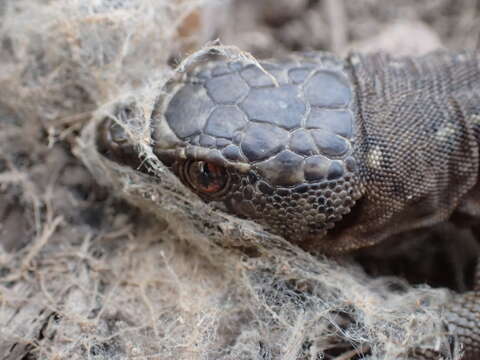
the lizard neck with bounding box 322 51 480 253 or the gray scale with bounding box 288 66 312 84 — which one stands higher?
the gray scale with bounding box 288 66 312 84

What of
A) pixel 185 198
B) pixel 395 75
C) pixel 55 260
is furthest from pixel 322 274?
pixel 55 260

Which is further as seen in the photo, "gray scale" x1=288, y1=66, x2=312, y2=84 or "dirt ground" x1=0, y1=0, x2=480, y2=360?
"gray scale" x1=288, y1=66, x2=312, y2=84

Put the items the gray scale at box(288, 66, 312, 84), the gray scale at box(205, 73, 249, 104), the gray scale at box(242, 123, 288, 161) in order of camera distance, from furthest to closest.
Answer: the gray scale at box(288, 66, 312, 84) < the gray scale at box(205, 73, 249, 104) < the gray scale at box(242, 123, 288, 161)

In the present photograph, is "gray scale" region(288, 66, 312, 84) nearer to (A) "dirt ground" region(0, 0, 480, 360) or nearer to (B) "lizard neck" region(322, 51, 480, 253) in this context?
(B) "lizard neck" region(322, 51, 480, 253)

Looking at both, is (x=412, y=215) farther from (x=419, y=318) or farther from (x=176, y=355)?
(x=176, y=355)

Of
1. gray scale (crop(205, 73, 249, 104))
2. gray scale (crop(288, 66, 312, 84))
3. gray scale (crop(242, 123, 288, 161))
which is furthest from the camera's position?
gray scale (crop(288, 66, 312, 84))

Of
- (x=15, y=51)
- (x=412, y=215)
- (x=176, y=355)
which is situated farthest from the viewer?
(x=15, y=51)

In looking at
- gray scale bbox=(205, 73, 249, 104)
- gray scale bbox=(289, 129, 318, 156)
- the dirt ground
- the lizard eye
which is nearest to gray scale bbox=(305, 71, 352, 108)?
gray scale bbox=(289, 129, 318, 156)
